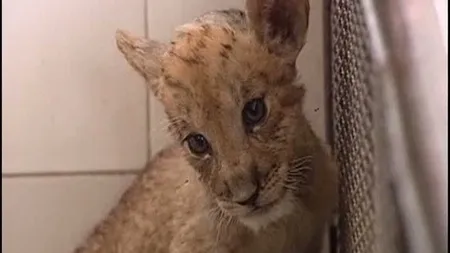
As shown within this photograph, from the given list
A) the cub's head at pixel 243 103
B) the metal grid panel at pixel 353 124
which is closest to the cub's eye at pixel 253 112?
the cub's head at pixel 243 103

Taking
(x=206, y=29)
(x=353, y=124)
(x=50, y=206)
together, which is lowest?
(x=50, y=206)

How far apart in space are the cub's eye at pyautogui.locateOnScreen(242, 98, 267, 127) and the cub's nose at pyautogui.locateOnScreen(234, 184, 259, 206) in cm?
8

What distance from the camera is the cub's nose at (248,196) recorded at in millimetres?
982

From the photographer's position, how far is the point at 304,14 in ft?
3.39

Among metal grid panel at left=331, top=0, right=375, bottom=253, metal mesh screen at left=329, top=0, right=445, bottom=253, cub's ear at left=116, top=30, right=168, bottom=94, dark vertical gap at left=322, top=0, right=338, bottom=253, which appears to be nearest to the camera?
metal mesh screen at left=329, top=0, right=445, bottom=253

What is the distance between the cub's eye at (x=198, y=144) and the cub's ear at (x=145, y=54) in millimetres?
80

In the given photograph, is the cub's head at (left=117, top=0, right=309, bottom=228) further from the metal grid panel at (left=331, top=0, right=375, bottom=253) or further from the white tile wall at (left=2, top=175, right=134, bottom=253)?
the white tile wall at (left=2, top=175, right=134, bottom=253)

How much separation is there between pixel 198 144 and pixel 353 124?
0.74 ft

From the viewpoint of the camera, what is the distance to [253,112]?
3.33ft

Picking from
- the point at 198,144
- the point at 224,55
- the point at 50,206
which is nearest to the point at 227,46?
the point at 224,55

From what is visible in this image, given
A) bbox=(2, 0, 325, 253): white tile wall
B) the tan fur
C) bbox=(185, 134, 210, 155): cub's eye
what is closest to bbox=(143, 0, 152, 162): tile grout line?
bbox=(2, 0, 325, 253): white tile wall

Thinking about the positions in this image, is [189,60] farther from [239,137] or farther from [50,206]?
[50,206]

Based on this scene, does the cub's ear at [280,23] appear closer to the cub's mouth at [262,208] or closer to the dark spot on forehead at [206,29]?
the dark spot on forehead at [206,29]

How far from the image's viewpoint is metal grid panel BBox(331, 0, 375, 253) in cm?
94
